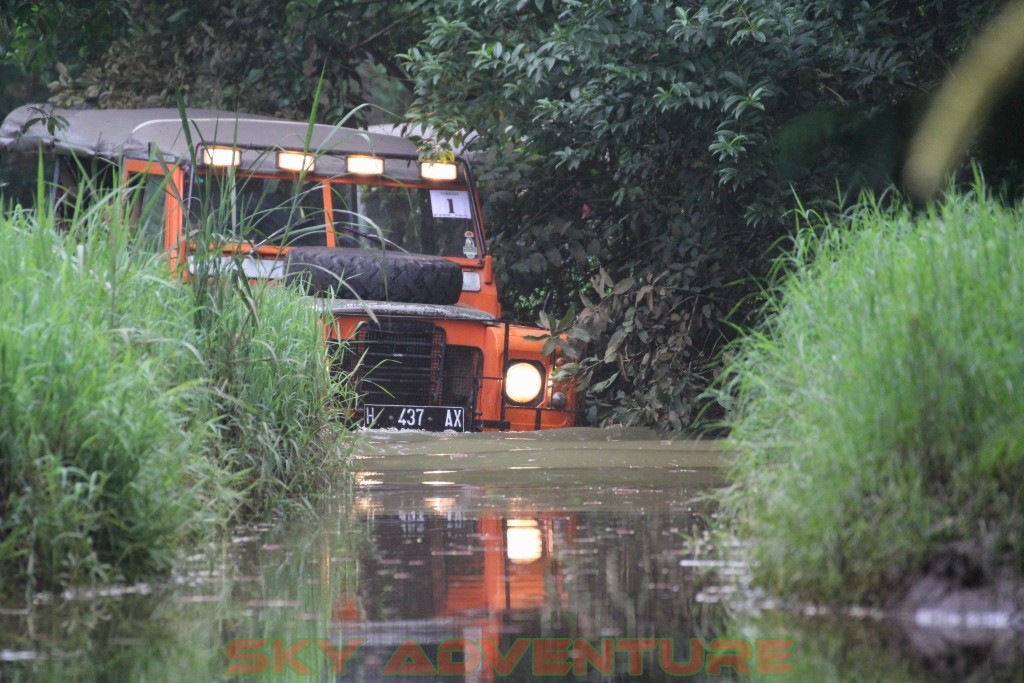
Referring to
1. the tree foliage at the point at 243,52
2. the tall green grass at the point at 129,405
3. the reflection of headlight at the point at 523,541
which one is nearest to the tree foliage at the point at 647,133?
the tree foliage at the point at 243,52

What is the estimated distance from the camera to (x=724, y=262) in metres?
10.6

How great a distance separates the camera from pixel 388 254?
30.9 ft

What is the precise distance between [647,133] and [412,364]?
2.66 m

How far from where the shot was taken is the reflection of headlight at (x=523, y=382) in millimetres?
9429

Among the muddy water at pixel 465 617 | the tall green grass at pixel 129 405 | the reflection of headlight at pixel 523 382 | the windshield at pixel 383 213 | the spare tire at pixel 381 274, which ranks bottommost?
the muddy water at pixel 465 617

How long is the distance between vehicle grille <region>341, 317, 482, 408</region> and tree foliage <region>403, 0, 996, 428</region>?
3.51 feet

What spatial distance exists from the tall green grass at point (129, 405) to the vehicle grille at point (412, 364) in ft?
6.99

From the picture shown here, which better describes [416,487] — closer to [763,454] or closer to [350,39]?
[763,454]

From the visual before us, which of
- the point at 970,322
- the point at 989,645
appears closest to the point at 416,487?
the point at 970,322

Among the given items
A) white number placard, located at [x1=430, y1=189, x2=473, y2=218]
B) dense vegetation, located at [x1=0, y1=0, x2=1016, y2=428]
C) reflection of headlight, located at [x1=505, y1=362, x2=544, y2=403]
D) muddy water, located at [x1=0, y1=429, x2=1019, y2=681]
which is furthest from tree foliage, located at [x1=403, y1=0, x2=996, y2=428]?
muddy water, located at [x1=0, y1=429, x2=1019, y2=681]

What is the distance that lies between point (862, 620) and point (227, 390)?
3.08m

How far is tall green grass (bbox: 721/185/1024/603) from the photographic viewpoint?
156 inches

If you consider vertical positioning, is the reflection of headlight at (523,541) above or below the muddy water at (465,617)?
above

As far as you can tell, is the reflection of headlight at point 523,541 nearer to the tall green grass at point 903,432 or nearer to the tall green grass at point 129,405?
the tall green grass at point 903,432
